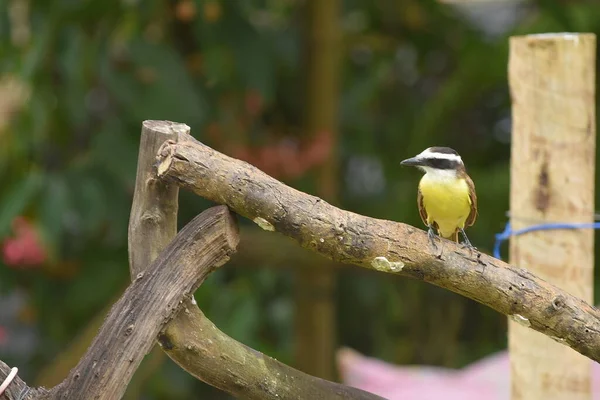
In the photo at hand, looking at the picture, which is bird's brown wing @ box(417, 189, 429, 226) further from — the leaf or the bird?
the leaf

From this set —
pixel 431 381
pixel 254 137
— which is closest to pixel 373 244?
pixel 431 381

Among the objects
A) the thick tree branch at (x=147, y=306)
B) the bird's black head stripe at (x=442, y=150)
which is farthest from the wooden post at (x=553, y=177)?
the thick tree branch at (x=147, y=306)

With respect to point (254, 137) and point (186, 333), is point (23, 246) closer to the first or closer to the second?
point (254, 137)

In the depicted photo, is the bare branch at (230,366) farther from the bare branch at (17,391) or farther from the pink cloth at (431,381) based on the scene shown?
the pink cloth at (431,381)

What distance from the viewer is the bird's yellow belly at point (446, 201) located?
102 cm

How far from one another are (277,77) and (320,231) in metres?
1.44

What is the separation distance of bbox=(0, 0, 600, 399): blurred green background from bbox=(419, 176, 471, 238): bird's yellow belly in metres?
0.82

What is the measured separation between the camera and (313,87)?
7.07ft

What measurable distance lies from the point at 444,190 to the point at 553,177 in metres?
0.28

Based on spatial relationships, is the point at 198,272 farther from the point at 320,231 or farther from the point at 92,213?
the point at 92,213

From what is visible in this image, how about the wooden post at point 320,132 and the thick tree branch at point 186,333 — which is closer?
the thick tree branch at point 186,333

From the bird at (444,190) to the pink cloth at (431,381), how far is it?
2.87 ft

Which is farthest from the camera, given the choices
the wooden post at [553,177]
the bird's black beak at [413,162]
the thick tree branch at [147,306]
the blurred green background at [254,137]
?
the blurred green background at [254,137]

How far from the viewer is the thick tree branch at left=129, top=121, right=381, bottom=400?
33.6 inches
